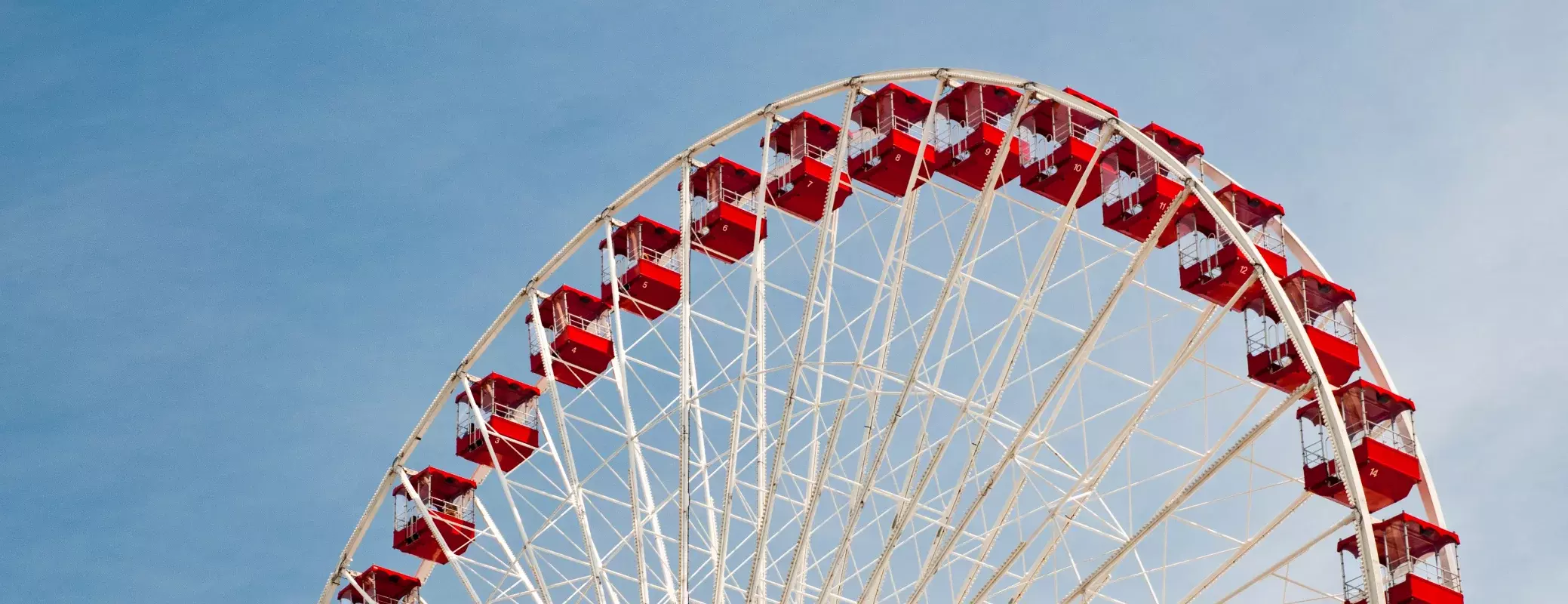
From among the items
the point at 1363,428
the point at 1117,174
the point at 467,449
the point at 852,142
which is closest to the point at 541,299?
the point at 467,449

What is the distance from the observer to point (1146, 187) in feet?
119

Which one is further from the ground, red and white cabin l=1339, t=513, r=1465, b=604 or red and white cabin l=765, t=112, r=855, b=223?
red and white cabin l=765, t=112, r=855, b=223

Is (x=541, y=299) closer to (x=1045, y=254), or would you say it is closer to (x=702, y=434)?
(x=702, y=434)

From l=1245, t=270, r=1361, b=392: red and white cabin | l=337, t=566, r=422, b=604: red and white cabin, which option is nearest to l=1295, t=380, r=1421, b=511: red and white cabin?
l=1245, t=270, r=1361, b=392: red and white cabin

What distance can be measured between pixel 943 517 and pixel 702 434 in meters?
5.25

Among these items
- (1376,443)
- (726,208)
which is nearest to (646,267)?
(726,208)

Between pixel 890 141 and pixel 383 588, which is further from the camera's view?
pixel 383 588

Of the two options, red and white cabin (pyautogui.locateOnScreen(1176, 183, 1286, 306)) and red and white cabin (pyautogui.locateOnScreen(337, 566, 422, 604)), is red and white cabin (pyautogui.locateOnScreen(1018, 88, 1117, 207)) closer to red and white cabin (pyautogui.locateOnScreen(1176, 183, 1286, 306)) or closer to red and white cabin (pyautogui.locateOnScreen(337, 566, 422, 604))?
red and white cabin (pyautogui.locateOnScreen(1176, 183, 1286, 306))

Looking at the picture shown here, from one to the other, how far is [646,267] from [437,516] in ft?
17.8

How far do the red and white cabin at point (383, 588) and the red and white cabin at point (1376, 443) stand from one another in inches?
622

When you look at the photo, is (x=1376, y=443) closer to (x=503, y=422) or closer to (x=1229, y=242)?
(x=1229, y=242)

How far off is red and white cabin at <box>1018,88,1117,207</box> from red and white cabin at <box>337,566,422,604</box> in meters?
12.6

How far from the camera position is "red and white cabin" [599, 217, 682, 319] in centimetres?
4062

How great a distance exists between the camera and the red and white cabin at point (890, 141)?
3747 cm
